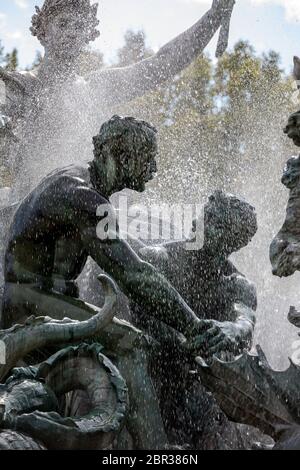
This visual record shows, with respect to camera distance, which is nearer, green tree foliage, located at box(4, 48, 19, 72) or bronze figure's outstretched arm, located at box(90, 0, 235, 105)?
bronze figure's outstretched arm, located at box(90, 0, 235, 105)

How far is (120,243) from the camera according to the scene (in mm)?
4059

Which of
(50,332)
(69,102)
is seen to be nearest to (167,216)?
(69,102)

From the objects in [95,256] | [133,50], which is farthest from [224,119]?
[95,256]

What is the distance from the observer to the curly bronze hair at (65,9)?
8.53 meters

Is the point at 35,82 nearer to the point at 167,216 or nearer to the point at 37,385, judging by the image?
the point at 167,216

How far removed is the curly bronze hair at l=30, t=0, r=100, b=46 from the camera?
8531 mm

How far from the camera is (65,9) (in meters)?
8.57
